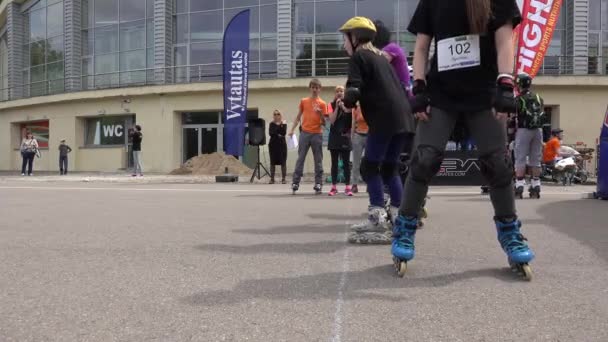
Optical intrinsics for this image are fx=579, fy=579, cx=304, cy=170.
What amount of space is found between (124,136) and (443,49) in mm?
25899

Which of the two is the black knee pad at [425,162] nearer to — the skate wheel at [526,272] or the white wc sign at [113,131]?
the skate wheel at [526,272]

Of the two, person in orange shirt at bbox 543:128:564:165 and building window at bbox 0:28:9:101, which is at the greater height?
building window at bbox 0:28:9:101

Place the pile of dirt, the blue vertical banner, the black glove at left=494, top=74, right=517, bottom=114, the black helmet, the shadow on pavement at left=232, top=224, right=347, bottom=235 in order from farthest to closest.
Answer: the pile of dirt, the blue vertical banner, the black helmet, the shadow on pavement at left=232, top=224, right=347, bottom=235, the black glove at left=494, top=74, right=517, bottom=114

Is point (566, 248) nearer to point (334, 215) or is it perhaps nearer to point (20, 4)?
point (334, 215)

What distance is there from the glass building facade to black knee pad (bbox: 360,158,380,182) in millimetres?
18528

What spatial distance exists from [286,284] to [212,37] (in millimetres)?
23338

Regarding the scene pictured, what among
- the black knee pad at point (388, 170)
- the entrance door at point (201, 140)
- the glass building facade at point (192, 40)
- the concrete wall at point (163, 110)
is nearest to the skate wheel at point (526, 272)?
the black knee pad at point (388, 170)

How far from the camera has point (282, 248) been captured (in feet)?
14.6

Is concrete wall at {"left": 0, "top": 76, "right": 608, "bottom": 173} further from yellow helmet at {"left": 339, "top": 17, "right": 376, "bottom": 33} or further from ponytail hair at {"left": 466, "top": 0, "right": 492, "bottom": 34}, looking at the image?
ponytail hair at {"left": 466, "top": 0, "right": 492, "bottom": 34}

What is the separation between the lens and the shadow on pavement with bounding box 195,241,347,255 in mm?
4317

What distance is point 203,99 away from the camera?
2470cm

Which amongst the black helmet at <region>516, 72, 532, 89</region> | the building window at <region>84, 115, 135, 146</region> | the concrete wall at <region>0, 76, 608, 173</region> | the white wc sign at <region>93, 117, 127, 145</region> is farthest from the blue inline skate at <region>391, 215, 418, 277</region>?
the white wc sign at <region>93, 117, 127, 145</region>

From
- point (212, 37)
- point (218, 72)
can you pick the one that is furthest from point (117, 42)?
point (218, 72)

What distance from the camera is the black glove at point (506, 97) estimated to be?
3.28m
